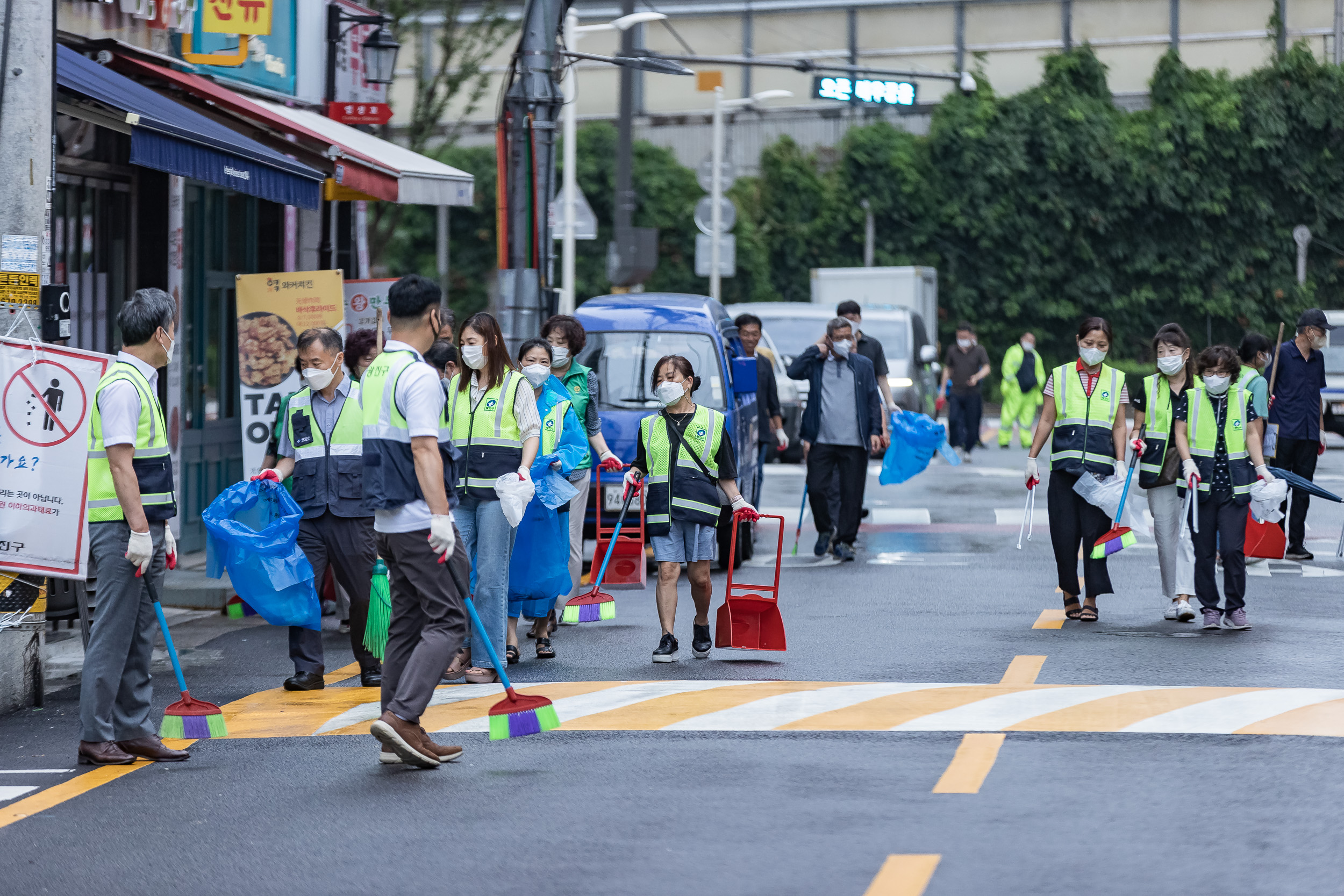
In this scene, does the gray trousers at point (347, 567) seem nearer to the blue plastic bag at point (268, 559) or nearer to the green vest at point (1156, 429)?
the blue plastic bag at point (268, 559)

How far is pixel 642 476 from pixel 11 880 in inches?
177

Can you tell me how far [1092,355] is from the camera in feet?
34.8

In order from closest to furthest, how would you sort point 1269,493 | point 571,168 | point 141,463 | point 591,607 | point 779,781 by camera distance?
point 779,781 < point 141,463 < point 591,607 < point 1269,493 < point 571,168

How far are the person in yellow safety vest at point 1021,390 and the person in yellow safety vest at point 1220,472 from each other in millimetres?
14583

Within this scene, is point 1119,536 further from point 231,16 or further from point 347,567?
point 231,16

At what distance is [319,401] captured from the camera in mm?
8922

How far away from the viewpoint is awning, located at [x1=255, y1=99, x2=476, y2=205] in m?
13.6

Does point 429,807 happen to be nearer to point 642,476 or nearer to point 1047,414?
point 642,476

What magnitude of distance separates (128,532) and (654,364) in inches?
281

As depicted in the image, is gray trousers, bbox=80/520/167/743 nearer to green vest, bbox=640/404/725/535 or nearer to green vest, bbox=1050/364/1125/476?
green vest, bbox=640/404/725/535

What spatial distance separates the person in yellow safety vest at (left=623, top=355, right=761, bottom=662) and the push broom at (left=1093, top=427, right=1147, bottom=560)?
91.6 inches

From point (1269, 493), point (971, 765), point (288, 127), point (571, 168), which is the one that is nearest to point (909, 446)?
point (1269, 493)

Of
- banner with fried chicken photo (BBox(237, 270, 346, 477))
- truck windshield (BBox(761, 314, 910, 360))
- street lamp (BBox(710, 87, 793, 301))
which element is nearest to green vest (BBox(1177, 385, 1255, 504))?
banner with fried chicken photo (BBox(237, 270, 346, 477))

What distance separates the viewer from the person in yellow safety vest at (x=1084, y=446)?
10.5 metres
